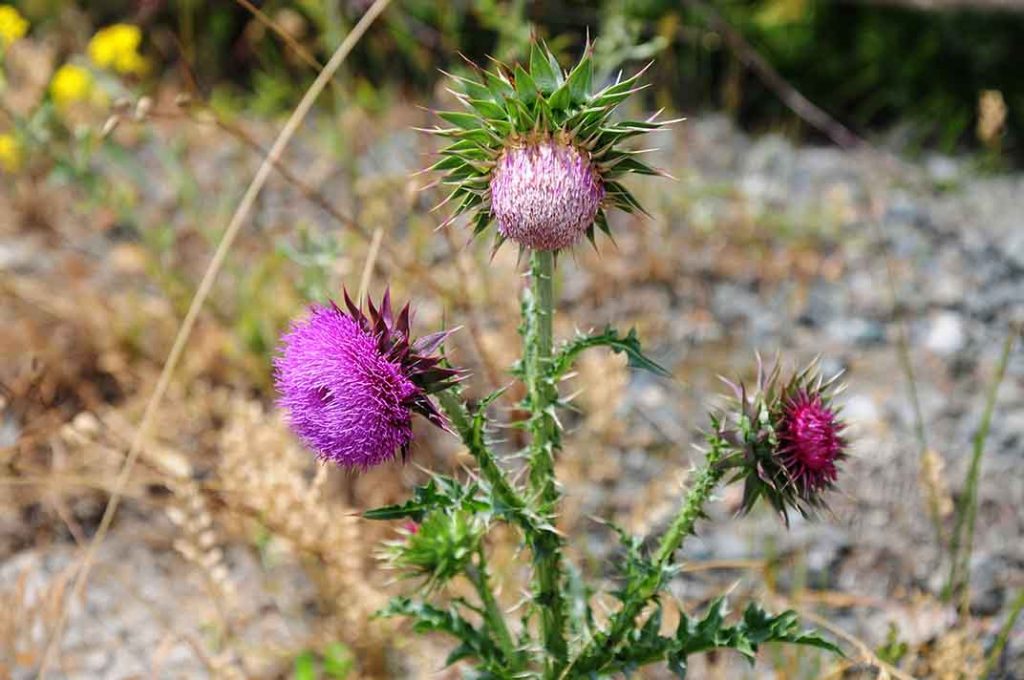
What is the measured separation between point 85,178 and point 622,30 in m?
1.57

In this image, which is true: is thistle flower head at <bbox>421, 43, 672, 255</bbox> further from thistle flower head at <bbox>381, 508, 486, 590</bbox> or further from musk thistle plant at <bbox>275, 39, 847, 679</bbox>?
thistle flower head at <bbox>381, 508, 486, 590</bbox>

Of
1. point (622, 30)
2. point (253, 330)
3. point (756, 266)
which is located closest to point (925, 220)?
point (756, 266)

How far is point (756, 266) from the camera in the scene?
4.09m

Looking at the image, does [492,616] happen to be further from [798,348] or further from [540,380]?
[798,348]

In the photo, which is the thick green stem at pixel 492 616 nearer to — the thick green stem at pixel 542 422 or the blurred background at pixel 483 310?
the thick green stem at pixel 542 422

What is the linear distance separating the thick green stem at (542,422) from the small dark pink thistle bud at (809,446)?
1.24 ft

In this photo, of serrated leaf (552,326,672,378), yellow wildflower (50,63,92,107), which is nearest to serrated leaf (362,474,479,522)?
serrated leaf (552,326,672,378)

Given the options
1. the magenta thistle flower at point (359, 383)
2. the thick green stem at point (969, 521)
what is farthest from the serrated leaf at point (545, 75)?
the thick green stem at point (969, 521)

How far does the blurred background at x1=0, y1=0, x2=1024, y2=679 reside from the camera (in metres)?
2.66

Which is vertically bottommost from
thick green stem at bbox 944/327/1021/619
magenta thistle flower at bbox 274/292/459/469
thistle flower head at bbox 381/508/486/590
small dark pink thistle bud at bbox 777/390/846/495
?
thistle flower head at bbox 381/508/486/590

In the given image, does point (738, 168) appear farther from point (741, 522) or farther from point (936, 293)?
point (741, 522)

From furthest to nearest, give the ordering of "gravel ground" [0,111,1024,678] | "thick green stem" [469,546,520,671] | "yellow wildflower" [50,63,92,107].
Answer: "yellow wildflower" [50,63,92,107], "gravel ground" [0,111,1024,678], "thick green stem" [469,546,520,671]

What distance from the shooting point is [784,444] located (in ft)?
5.79

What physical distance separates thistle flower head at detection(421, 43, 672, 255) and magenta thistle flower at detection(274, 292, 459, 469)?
0.22 m
